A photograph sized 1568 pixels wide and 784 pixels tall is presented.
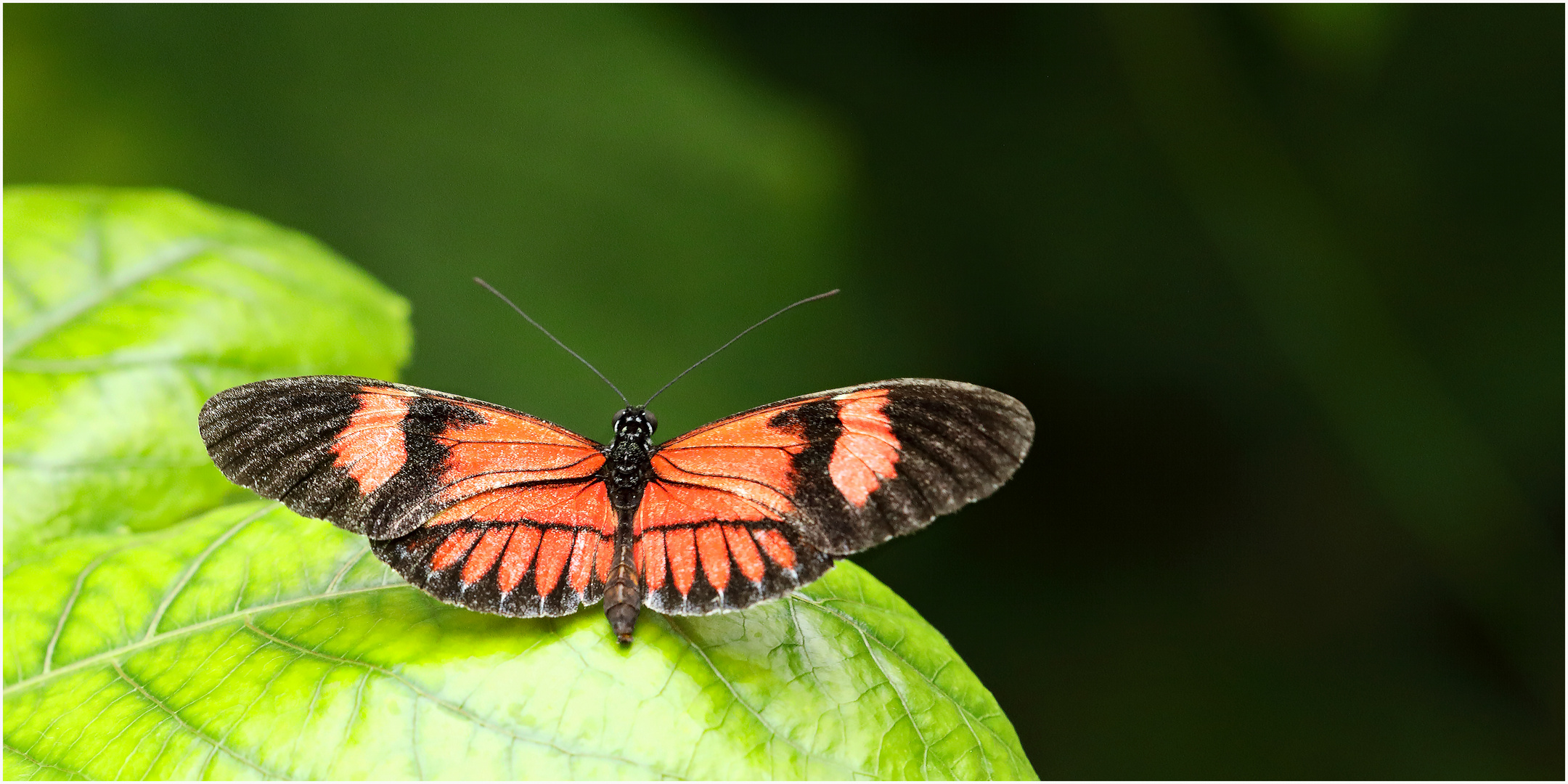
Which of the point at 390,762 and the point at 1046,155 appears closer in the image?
the point at 390,762

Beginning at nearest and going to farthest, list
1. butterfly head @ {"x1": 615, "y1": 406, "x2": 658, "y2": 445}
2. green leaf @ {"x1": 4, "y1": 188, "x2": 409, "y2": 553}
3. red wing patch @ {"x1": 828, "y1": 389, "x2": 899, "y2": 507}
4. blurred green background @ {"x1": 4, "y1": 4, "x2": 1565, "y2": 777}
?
red wing patch @ {"x1": 828, "y1": 389, "x2": 899, "y2": 507}, butterfly head @ {"x1": 615, "y1": 406, "x2": 658, "y2": 445}, green leaf @ {"x1": 4, "y1": 188, "x2": 409, "y2": 553}, blurred green background @ {"x1": 4, "y1": 4, "x2": 1565, "y2": 777}

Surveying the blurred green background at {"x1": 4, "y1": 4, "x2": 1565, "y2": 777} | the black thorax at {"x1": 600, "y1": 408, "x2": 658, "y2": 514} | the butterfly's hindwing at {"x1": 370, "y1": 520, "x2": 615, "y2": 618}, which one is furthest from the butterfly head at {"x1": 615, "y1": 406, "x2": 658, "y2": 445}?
the blurred green background at {"x1": 4, "y1": 4, "x2": 1565, "y2": 777}

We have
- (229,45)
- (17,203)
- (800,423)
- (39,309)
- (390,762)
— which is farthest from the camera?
(229,45)

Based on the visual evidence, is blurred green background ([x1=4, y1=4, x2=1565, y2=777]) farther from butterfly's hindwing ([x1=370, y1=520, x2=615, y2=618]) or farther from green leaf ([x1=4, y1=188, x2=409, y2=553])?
butterfly's hindwing ([x1=370, y1=520, x2=615, y2=618])

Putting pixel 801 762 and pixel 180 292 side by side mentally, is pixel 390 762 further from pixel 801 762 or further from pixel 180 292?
pixel 180 292

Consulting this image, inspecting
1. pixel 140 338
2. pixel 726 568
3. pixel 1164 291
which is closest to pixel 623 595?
pixel 726 568

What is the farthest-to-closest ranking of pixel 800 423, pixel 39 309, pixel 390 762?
1. pixel 39 309
2. pixel 800 423
3. pixel 390 762

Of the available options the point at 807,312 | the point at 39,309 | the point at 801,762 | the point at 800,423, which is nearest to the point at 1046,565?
the point at 807,312
